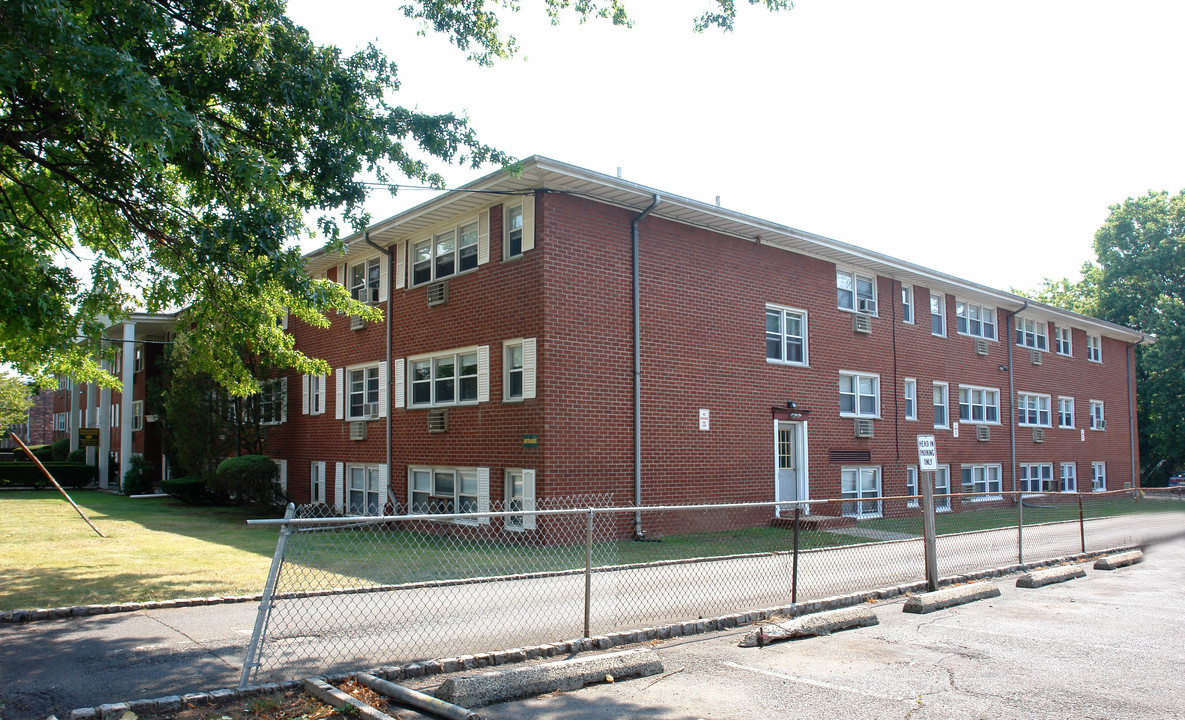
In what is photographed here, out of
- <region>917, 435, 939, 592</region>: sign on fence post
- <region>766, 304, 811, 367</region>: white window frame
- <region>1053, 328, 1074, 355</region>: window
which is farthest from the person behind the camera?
<region>1053, 328, 1074, 355</region>: window

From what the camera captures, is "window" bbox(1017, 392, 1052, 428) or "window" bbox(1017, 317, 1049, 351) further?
"window" bbox(1017, 317, 1049, 351)

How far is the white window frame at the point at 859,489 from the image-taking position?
71.1 feet

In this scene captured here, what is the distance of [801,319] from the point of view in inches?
839

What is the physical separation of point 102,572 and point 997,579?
1285 centimetres

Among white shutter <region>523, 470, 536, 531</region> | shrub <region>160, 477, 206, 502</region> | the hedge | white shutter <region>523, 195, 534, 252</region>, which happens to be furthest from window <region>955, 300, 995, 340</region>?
the hedge

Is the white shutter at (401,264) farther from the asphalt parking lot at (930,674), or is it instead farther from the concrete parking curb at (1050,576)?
the concrete parking curb at (1050,576)

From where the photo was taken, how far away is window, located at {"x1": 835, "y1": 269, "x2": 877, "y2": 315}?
2261cm

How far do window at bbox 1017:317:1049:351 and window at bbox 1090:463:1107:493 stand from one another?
6048 millimetres

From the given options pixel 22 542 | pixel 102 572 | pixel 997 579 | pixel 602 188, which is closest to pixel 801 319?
pixel 602 188

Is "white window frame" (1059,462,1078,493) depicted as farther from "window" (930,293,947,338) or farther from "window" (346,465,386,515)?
"window" (346,465,386,515)

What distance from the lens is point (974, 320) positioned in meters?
28.0

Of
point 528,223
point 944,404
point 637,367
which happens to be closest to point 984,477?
point 944,404

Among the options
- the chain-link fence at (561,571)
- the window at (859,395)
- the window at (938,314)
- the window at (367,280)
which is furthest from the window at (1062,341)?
the window at (367,280)

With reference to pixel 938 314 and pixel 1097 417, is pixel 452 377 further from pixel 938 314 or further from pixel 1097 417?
pixel 1097 417
